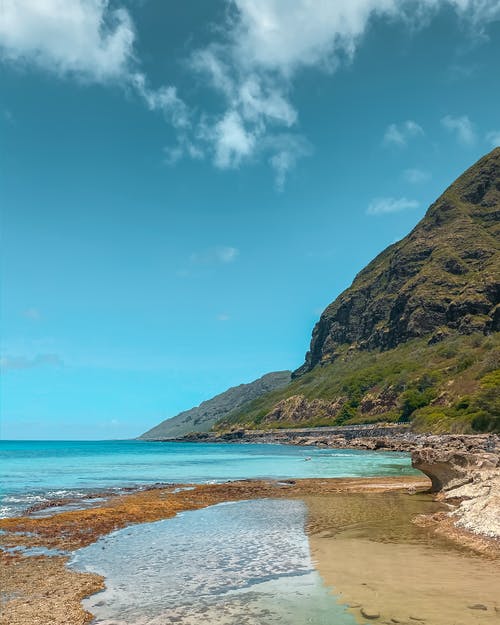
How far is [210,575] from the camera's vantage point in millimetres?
16516

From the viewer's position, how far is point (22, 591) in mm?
14797

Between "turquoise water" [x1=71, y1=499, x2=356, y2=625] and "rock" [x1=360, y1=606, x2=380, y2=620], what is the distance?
0.42 metres

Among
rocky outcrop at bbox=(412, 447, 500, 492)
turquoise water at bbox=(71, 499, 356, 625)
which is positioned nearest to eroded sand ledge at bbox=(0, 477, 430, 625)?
turquoise water at bbox=(71, 499, 356, 625)

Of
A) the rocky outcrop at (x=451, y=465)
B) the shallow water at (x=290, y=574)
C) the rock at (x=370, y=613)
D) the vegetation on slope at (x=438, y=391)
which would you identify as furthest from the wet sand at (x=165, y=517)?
the vegetation on slope at (x=438, y=391)

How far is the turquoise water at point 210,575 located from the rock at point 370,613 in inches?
16.6

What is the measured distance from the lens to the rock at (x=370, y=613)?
40.0 ft

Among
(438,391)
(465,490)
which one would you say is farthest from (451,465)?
(438,391)

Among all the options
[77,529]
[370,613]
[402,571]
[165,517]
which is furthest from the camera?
[165,517]

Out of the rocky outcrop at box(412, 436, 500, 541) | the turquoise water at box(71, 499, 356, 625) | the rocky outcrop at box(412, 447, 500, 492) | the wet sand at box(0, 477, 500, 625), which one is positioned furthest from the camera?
the rocky outcrop at box(412, 447, 500, 492)

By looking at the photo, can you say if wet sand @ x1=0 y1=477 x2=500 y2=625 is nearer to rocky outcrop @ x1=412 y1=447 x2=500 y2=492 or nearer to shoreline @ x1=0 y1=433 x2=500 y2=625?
shoreline @ x1=0 y1=433 x2=500 y2=625

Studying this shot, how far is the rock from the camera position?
A: 12.2 m

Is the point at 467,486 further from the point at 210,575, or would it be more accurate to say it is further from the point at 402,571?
the point at 210,575

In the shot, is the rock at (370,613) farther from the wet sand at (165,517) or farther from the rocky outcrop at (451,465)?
the rocky outcrop at (451,465)

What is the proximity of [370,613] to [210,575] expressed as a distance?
599 centimetres
